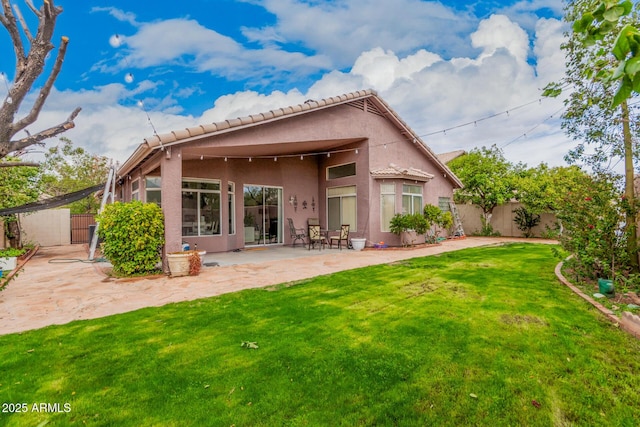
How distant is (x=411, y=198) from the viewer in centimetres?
1330

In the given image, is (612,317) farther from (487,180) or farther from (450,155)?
(450,155)

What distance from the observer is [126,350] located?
3396 millimetres

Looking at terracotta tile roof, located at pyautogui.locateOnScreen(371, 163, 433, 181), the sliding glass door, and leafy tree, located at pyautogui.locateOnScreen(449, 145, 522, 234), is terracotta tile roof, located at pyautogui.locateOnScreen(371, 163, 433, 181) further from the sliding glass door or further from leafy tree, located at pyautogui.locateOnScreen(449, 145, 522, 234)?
leafy tree, located at pyautogui.locateOnScreen(449, 145, 522, 234)

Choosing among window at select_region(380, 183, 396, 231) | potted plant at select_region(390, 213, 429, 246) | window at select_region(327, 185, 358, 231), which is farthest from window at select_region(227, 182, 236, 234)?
potted plant at select_region(390, 213, 429, 246)

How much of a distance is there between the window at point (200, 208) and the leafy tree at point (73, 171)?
1619 cm

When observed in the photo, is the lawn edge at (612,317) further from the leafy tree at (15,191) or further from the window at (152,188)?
the leafy tree at (15,191)

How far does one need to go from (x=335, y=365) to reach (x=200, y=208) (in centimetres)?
909

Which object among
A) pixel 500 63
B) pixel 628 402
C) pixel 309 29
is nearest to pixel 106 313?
pixel 628 402

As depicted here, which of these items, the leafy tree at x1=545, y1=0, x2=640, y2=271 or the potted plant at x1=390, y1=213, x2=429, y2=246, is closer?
the leafy tree at x1=545, y1=0, x2=640, y2=271

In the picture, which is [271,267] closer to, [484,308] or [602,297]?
[484,308]

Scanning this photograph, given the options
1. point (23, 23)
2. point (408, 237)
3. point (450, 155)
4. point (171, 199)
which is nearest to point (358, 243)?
point (408, 237)

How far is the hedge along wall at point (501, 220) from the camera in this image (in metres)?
15.7

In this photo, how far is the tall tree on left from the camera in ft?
15.6

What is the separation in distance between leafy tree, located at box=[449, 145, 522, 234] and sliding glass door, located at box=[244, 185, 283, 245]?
1047cm
